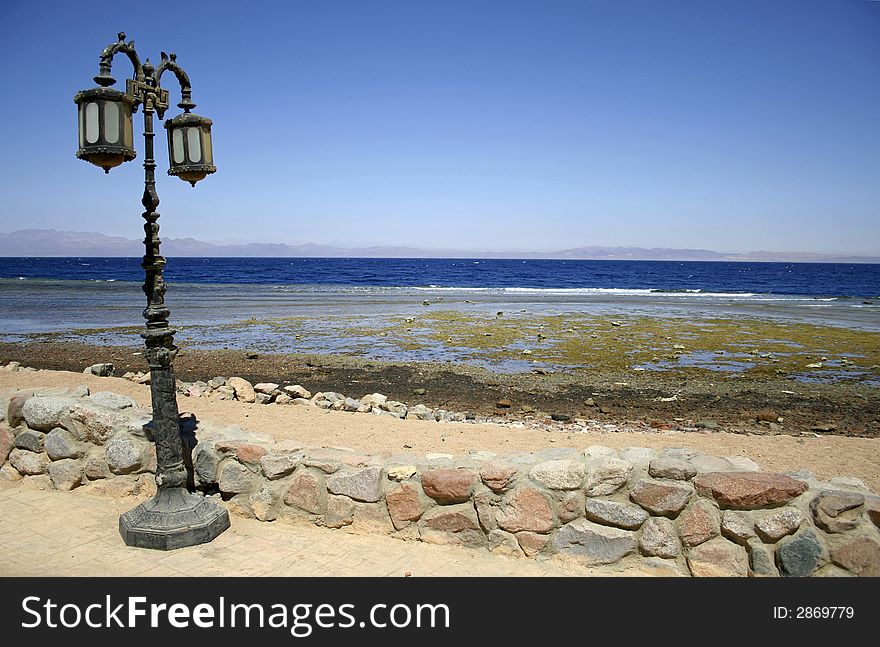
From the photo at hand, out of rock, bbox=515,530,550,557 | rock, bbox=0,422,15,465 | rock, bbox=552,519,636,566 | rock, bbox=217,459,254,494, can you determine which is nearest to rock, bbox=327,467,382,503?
rock, bbox=217,459,254,494

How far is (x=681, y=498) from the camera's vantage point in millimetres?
4184

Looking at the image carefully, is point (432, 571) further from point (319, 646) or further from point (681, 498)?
point (681, 498)

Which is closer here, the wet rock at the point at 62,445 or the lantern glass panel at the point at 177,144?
the lantern glass panel at the point at 177,144

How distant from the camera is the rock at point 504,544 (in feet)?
14.7

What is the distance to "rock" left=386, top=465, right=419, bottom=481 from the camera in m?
4.69

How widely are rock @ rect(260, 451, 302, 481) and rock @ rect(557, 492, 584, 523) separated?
207cm

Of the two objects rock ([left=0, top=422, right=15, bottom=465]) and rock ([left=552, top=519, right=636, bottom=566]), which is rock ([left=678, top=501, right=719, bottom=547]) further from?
rock ([left=0, top=422, right=15, bottom=465])

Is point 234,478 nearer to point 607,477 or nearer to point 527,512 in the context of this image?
point 527,512

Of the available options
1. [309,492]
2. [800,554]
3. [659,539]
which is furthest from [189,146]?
[800,554]

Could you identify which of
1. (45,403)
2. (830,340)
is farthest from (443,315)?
(45,403)

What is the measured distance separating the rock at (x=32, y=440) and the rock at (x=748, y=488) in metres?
5.69

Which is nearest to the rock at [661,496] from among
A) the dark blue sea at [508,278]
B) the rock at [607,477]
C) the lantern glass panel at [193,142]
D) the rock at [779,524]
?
the rock at [607,477]

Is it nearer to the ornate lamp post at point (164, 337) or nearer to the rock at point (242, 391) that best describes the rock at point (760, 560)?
the ornate lamp post at point (164, 337)

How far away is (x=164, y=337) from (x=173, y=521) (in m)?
1.38
